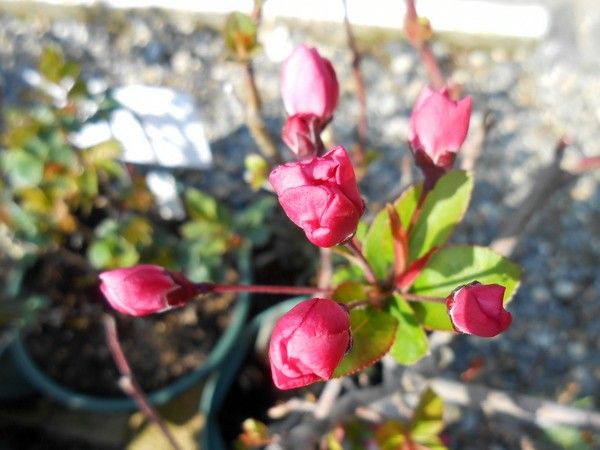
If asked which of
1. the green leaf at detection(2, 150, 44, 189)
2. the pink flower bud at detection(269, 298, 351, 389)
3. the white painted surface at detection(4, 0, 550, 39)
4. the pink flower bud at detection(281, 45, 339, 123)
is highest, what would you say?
the pink flower bud at detection(281, 45, 339, 123)

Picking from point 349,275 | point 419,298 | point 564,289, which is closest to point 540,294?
point 564,289

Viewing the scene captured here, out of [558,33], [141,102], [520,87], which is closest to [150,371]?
[141,102]

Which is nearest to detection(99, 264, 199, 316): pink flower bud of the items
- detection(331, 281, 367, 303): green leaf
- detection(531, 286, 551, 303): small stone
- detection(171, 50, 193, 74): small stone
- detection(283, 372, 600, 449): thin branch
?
detection(331, 281, 367, 303): green leaf

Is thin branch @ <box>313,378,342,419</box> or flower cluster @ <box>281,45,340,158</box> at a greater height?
flower cluster @ <box>281,45,340,158</box>

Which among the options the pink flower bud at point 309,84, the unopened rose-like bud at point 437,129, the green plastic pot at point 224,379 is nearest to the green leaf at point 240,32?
the pink flower bud at point 309,84

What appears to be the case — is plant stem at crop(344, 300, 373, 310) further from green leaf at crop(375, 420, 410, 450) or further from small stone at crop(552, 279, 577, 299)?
small stone at crop(552, 279, 577, 299)

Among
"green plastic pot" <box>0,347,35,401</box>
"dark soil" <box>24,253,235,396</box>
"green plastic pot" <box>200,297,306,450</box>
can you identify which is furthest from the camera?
"green plastic pot" <box>0,347,35,401</box>

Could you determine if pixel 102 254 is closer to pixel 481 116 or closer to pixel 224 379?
pixel 224 379
